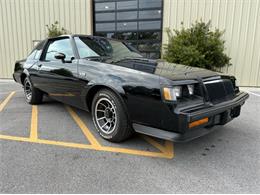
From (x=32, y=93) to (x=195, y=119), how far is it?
411 centimetres

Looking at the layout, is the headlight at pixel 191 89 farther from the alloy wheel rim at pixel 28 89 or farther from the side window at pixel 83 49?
the alloy wheel rim at pixel 28 89

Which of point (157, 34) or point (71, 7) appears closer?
point (157, 34)

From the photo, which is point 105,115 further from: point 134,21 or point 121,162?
point 134,21

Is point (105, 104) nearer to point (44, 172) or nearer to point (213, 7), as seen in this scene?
point (44, 172)

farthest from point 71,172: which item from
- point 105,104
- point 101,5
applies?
point 101,5

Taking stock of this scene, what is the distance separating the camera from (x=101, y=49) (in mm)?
3613

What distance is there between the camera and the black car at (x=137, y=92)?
228 cm

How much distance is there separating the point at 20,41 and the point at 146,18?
6.68m

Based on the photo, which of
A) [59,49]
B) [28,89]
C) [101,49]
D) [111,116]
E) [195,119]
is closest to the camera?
[195,119]

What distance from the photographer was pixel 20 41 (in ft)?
34.4

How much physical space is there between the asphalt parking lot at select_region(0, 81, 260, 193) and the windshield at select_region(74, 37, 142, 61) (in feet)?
4.31

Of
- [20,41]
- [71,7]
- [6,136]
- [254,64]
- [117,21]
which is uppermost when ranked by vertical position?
[71,7]

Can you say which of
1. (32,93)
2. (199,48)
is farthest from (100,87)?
(199,48)

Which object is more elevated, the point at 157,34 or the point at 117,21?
the point at 117,21
